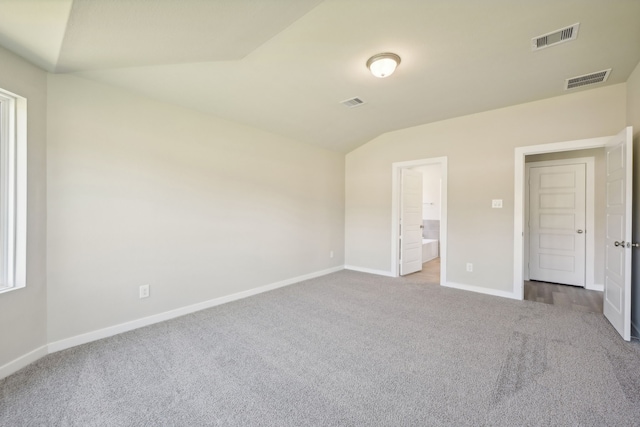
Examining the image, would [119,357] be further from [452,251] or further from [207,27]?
[452,251]

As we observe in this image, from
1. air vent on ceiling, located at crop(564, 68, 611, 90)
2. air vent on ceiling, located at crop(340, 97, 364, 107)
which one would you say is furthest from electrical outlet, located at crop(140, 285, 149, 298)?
air vent on ceiling, located at crop(564, 68, 611, 90)

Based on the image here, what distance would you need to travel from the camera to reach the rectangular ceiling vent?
342 cm

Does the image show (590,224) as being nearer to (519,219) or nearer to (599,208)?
(599,208)

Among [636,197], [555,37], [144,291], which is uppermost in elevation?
[555,37]

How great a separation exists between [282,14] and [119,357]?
2.95m

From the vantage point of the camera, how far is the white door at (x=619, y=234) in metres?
2.49

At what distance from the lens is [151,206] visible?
284cm

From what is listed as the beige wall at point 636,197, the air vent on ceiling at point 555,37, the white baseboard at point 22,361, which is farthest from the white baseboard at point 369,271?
the white baseboard at point 22,361

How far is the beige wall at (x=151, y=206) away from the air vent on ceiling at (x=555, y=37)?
315 cm

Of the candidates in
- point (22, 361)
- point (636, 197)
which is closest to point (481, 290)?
point (636, 197)

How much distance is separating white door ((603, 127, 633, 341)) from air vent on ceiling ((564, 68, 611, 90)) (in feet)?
2.29

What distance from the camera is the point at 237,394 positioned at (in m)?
1.77

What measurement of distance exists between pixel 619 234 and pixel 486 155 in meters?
1.74

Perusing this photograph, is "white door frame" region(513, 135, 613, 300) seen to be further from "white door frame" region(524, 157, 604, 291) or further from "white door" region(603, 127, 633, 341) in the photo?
"white door frame" region(524, 157, 604, 291)
